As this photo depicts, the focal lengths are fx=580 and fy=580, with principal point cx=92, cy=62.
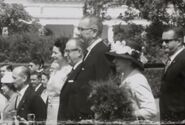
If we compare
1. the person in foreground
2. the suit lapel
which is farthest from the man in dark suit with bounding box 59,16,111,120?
the suit lapel

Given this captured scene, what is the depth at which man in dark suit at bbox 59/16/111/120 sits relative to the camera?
21.8 feet

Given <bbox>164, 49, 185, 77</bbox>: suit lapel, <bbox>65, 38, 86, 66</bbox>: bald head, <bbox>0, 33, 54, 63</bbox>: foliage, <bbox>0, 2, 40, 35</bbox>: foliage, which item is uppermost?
<bbox>65, 38, 86, 66</bbox>: bald head

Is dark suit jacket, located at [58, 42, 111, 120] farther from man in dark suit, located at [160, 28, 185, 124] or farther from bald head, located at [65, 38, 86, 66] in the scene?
man in dark suit, located at [160, 28, 185, 124]

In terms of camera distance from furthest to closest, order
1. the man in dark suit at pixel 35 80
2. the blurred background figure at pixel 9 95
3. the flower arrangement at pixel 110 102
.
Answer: the man in dark suit at pixel 35 80
the blurred background figure at pixel 9 95
the flower arrangement at pixel 110 102

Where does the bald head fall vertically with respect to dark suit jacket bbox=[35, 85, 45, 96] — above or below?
above

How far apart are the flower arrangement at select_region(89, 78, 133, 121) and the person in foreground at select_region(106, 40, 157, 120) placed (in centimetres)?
14

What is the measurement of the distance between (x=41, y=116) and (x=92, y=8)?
60.5ft

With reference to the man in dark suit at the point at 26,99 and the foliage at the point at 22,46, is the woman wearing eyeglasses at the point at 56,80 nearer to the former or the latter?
the man in dark suit at the point at 26,99

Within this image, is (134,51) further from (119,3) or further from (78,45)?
(119,3)

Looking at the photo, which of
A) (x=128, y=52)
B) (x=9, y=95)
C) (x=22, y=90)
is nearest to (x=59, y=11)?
(x=9, y=95)

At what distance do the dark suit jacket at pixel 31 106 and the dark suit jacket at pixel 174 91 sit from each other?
68.8 inches

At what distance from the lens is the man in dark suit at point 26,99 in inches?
298

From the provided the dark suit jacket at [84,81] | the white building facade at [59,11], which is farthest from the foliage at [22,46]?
the white building facade at [59,11]

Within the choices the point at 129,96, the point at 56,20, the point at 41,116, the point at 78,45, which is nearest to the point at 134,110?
the point at 129,96
